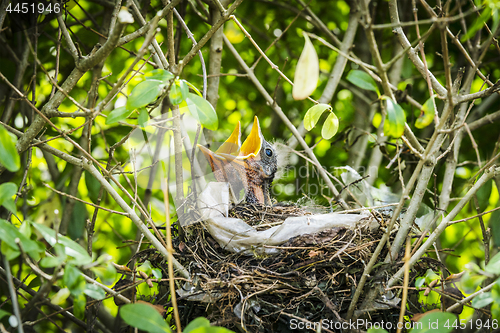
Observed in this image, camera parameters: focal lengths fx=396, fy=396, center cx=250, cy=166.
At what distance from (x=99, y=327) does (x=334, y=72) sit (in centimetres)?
225

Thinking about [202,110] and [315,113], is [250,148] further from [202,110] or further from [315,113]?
[202,110]

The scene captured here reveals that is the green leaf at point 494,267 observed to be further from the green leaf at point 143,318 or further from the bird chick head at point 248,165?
the bird chick head at point 248,165

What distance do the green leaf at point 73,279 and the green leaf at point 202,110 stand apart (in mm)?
563

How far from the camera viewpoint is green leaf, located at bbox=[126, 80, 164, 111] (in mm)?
1124

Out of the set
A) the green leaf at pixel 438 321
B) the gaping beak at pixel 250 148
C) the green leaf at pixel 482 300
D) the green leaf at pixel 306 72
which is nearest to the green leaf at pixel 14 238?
the green leaf at pixel 306 72

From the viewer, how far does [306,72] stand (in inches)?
39.5

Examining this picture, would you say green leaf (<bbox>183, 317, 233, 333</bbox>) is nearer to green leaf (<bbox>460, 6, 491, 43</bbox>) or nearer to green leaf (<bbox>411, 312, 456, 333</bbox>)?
green leaf (<bbox>411, 312, 456, 333</bbox>)

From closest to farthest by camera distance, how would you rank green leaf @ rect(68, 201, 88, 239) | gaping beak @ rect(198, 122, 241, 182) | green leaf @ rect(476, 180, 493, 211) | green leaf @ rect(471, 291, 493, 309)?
green leaf @ rect(471, 291, 493, 309), gaping beak @ rect(198, 122, 241, 182), green leaf @ rect(476, 180, 493, 211), green leaf @ rect(68, 201, 88, 239)

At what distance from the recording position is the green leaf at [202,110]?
1242mm

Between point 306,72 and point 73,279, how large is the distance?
807 mm

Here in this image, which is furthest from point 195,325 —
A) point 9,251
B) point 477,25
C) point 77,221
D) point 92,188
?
point 77,221

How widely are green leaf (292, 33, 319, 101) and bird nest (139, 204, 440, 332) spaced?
0.75m

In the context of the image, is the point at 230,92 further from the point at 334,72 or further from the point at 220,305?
the point at 220,305

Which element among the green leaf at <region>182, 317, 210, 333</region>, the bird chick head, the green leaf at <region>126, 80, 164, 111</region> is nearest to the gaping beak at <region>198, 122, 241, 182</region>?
the bird chick head
